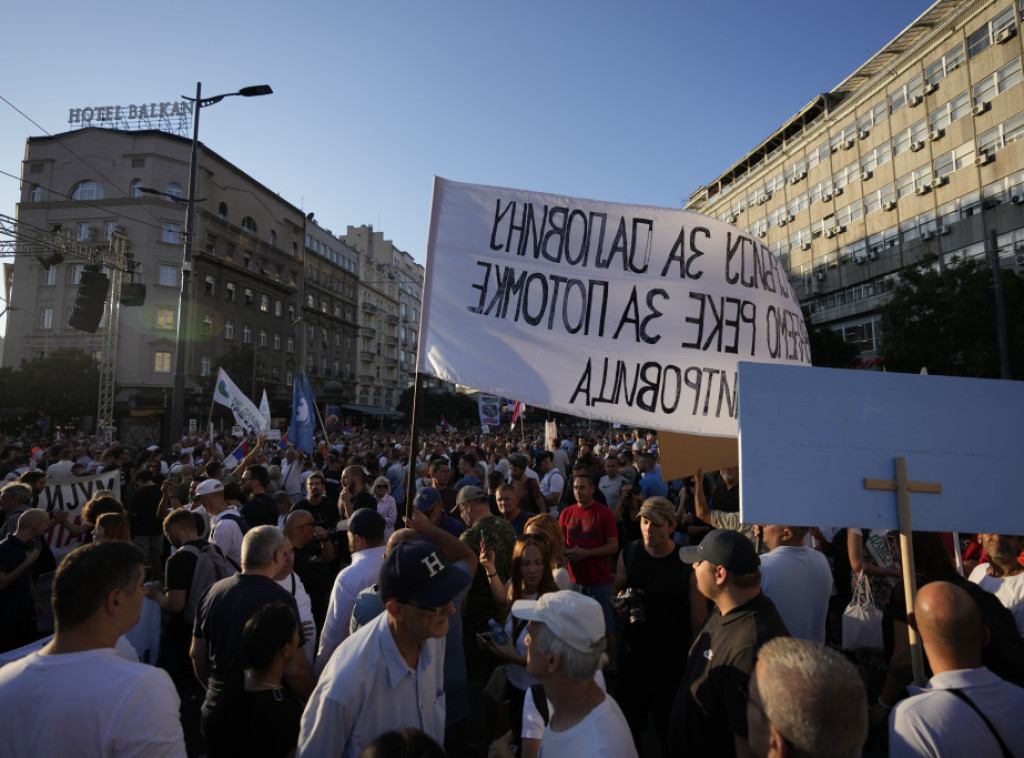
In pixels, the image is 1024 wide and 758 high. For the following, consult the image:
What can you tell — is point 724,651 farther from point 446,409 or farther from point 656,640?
point 446,409

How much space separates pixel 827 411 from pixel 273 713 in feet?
9.01

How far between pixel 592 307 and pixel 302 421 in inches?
392

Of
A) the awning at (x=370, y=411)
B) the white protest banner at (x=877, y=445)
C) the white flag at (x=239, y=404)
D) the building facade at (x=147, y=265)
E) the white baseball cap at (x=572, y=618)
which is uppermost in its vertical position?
the building facade at (x=147, y=265)

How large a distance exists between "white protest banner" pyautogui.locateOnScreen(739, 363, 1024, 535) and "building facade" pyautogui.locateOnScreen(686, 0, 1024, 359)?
20208mm

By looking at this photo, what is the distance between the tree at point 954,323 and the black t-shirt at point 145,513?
2183 centimetres

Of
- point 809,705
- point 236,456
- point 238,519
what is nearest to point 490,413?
point 236,456

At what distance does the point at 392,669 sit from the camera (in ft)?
7.42

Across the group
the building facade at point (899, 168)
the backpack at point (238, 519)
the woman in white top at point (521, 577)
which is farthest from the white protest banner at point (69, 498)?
the building facade at point (899, 168)

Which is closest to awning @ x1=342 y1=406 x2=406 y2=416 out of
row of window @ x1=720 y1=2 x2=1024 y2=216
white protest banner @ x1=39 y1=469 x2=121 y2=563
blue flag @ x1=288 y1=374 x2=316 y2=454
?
row of window @ x1=720 y1=2 x2=1024 y2=216

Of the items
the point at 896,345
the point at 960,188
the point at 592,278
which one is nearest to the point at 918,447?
the point at 592,278

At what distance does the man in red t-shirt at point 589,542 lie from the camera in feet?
18.3

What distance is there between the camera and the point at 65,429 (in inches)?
1393

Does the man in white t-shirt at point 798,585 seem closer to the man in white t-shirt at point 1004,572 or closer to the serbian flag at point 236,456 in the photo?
the man in white t-shirt at point 1004,572

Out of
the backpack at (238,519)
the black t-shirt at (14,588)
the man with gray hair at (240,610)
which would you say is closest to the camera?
the man with gray hair at (240,610)
